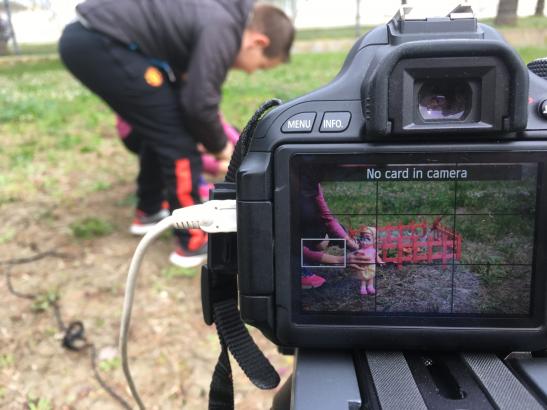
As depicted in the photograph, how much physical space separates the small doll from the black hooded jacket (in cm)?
137

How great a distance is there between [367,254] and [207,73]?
139 centimetres

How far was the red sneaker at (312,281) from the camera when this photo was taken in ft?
1.99

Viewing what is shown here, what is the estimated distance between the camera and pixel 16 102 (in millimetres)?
5367

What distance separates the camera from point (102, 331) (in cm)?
168

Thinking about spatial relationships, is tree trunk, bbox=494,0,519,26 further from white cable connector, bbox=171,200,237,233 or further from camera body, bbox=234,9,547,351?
white cable connector, bbox=171,200,237,233

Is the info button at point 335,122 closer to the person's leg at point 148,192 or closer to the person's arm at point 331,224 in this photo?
the person's arm at point 331,224

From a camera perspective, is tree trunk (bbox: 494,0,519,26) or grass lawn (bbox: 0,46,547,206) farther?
grass lawn (bbox: 0,46,547,206)

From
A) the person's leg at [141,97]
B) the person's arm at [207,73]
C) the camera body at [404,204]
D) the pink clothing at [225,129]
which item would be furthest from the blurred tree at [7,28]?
the camera body at [404,204]

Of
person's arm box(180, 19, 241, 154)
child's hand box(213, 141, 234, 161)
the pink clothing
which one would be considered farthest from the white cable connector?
the pink clothing

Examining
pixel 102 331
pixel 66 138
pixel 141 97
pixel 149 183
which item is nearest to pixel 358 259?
pixel 102 331

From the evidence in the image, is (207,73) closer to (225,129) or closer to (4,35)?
(225,129)

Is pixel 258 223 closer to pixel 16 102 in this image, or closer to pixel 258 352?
pixel 258 352

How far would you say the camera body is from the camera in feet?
1.82

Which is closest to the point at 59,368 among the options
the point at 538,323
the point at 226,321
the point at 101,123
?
the point at 226,321
